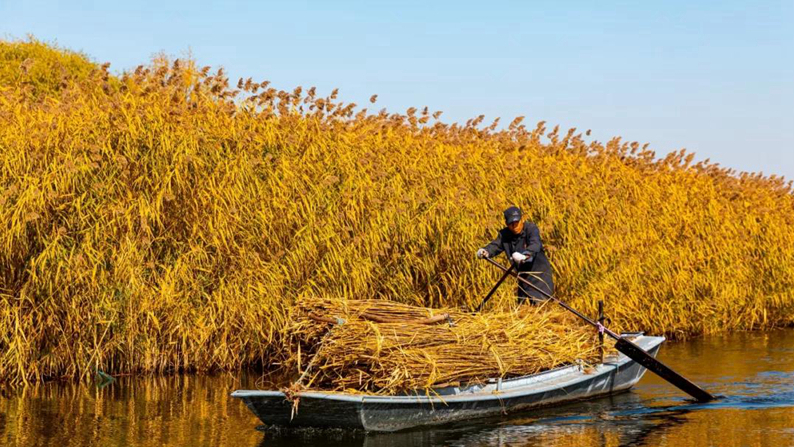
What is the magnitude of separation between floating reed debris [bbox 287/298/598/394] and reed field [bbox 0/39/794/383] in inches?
48.5

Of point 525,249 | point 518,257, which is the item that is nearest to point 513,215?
point 525,249

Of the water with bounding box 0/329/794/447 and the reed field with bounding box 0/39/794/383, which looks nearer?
the water with bounding box 0/329/794/447

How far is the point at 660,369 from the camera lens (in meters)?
11.1

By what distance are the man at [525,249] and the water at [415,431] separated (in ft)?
4.95

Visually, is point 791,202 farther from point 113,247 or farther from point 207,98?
point 113,247

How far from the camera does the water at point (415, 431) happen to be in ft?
29.8

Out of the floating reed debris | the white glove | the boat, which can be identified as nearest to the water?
the boat

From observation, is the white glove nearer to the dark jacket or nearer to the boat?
the dark jacket

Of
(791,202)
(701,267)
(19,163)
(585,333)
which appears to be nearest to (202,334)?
(19,163)

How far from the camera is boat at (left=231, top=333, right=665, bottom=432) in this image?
8883 millimetres

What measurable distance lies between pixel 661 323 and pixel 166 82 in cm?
874

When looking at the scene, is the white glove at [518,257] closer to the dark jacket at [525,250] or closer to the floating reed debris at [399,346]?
the dark jacket at [525,250]

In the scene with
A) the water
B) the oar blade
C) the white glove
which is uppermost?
the white glove

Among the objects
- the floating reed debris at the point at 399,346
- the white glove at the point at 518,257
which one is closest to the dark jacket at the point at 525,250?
the white glove at the point at 518,257
